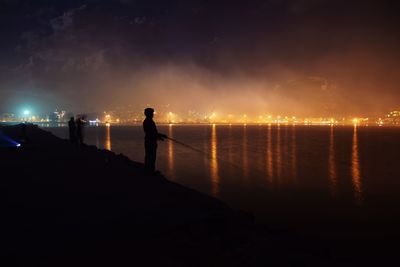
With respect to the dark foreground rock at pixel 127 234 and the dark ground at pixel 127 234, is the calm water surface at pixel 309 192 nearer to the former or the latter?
→ the dark ground at pixel 127 234

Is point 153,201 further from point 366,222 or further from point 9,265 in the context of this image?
point 366,222

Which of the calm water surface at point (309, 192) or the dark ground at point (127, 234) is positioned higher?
the dark ground at point (127, 234)

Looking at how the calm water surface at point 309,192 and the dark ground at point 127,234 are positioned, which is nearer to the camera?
the dark ground at point 127,234

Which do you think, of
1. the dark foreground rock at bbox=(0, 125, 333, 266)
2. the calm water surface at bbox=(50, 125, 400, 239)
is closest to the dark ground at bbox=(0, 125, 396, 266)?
the dark foreground rock at bbox=(0, 125, 333, 266)

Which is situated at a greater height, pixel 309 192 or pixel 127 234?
pixel 127 234

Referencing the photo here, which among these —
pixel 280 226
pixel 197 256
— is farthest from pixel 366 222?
pixel 197 256

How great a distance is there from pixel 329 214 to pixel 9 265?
12.2m

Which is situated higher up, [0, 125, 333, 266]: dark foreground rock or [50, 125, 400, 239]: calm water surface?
[0, 125, 333, 266]: dark foreground rock

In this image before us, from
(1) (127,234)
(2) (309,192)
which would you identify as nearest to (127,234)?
(1) (127,234)

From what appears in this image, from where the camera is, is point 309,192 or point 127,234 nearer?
point 127,234

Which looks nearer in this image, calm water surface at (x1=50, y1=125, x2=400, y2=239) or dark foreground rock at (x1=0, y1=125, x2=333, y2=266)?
dark foreground rock at (x1=0, y1=125, x2=333, y2=266)

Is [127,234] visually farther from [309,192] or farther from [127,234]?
[309,192]

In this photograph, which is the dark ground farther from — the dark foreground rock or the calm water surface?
the calm water surface

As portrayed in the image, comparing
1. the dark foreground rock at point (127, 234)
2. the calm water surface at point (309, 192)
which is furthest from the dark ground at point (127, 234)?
the calm water surface at point (309, 192)
